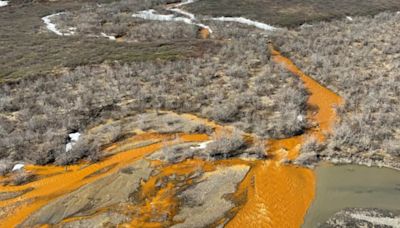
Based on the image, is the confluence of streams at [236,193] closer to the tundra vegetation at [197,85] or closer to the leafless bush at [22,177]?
the leafless bush at [22,177]

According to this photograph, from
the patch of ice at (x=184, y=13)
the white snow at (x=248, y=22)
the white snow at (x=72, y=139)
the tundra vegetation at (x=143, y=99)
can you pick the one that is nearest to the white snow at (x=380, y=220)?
the tundra vegetation at (x=143, y=99)

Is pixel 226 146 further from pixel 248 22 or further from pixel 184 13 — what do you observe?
pixel 184 13

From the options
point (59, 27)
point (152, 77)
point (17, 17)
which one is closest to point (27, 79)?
point (152, 77)

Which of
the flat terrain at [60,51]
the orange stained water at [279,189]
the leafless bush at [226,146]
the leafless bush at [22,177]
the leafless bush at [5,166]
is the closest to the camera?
A: the orange stained water at [279,189]

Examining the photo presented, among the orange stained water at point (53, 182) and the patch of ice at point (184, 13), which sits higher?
the patch of ice at point (184, 13)

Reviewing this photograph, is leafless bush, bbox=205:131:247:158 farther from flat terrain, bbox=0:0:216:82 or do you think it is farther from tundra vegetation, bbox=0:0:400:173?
flat terrain, bbox=0:0:216:82

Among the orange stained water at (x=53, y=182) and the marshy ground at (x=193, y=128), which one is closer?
the marshy ground at (x=193, y=128)

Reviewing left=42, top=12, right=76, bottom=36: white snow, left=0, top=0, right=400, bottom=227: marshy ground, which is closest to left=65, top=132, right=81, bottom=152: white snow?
left=0, top=0, right=400, bottom=227: marshy ground
